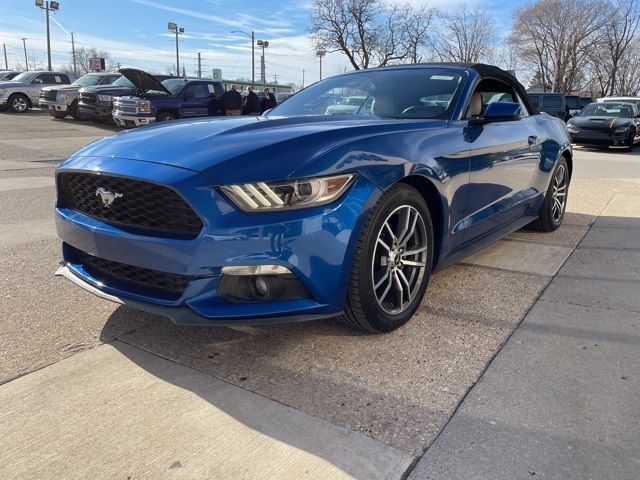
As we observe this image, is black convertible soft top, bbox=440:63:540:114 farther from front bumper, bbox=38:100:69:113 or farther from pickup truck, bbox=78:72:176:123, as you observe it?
front bumper, bbox=38:100:69:113

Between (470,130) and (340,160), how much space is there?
→ 137cm

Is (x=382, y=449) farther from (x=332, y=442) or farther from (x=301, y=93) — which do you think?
(x=301, y=93)

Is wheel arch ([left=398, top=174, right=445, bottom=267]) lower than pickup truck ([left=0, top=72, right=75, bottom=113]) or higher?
lower

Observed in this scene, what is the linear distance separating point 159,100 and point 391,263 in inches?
559

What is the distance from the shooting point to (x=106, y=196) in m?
2.63

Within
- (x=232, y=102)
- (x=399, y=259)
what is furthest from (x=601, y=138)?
(x=399, y=259)

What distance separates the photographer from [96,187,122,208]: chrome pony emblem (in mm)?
2595

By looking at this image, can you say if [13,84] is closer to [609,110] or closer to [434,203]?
[609,110]

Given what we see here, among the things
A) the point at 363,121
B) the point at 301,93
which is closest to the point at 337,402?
the point at 363,121

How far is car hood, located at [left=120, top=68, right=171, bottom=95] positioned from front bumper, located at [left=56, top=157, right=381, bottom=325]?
1271cm

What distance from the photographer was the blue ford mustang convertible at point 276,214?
235cm

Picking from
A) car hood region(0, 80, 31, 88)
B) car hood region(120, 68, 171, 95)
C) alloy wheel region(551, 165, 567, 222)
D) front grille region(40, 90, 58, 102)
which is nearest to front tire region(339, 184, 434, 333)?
alloy wheel region(551, 165, 567, 222)

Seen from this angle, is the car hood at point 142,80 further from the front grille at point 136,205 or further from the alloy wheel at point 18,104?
Answer: the front grille at point 136,205

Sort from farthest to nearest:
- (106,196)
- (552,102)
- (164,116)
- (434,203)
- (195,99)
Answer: (552,102)
(195,99)
(164,116)
(434,203)
(106,196)
